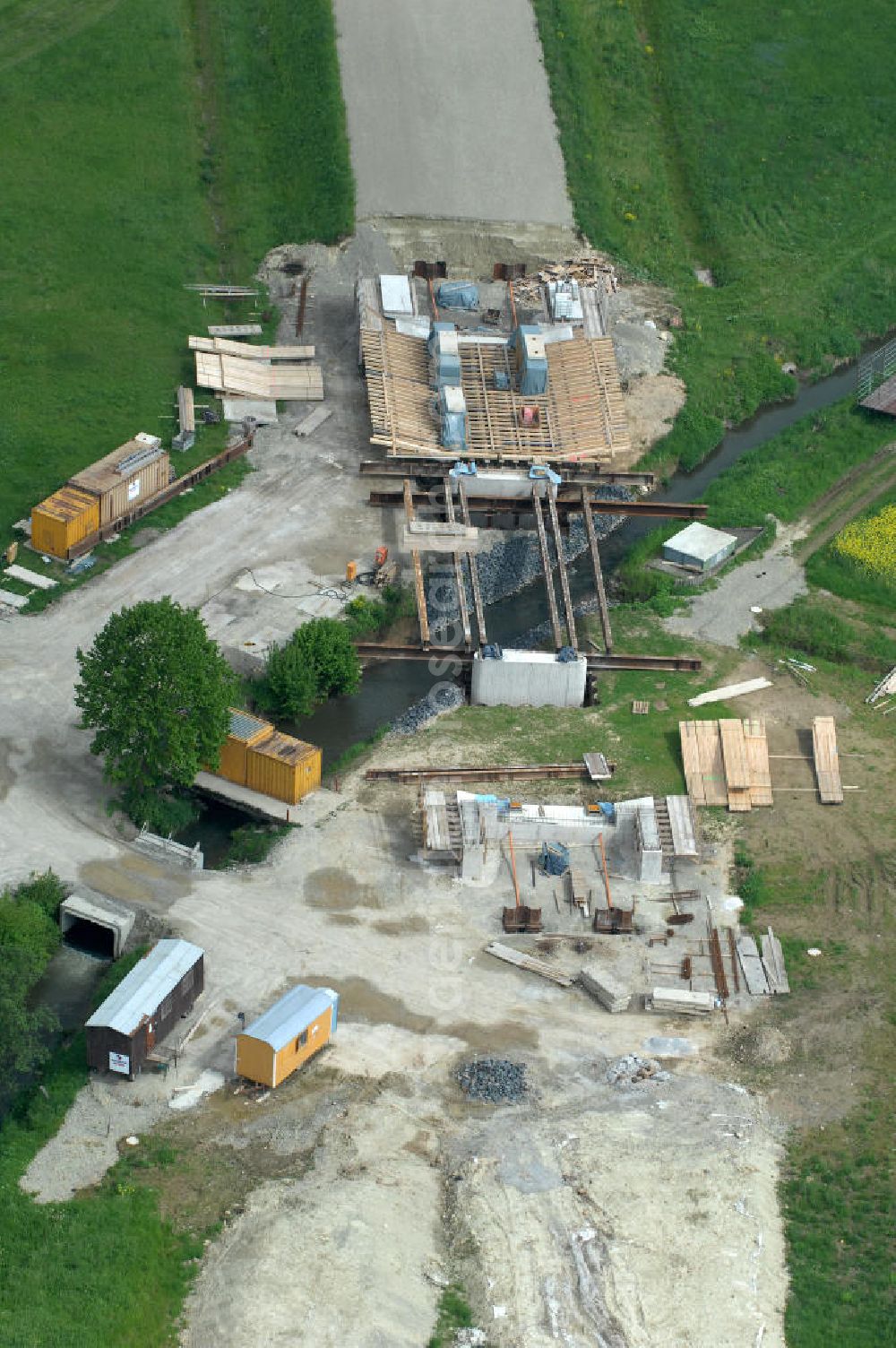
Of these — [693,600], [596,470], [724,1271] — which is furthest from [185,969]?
[596,470]

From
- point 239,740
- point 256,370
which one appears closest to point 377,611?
point 239,740

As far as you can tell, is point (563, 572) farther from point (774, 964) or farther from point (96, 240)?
point (96, 240)

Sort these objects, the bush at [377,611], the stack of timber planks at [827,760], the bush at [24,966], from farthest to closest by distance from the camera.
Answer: the bush at [377,611] → the stack of timber planks at [827,760] → the bush at [24,966]

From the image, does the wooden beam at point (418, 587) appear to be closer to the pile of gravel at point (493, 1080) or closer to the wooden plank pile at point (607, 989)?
the wooden plank pile at point (607, 989)

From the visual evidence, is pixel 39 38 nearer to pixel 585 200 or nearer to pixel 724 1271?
pixel 585 200

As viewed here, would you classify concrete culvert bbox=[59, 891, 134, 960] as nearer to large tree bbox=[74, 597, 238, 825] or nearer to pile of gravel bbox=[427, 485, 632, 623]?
large tree bbox=[74, 597, 238, 825]

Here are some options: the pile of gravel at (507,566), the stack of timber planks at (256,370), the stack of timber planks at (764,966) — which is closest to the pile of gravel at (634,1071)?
the stack of timber planks at (764,966)
